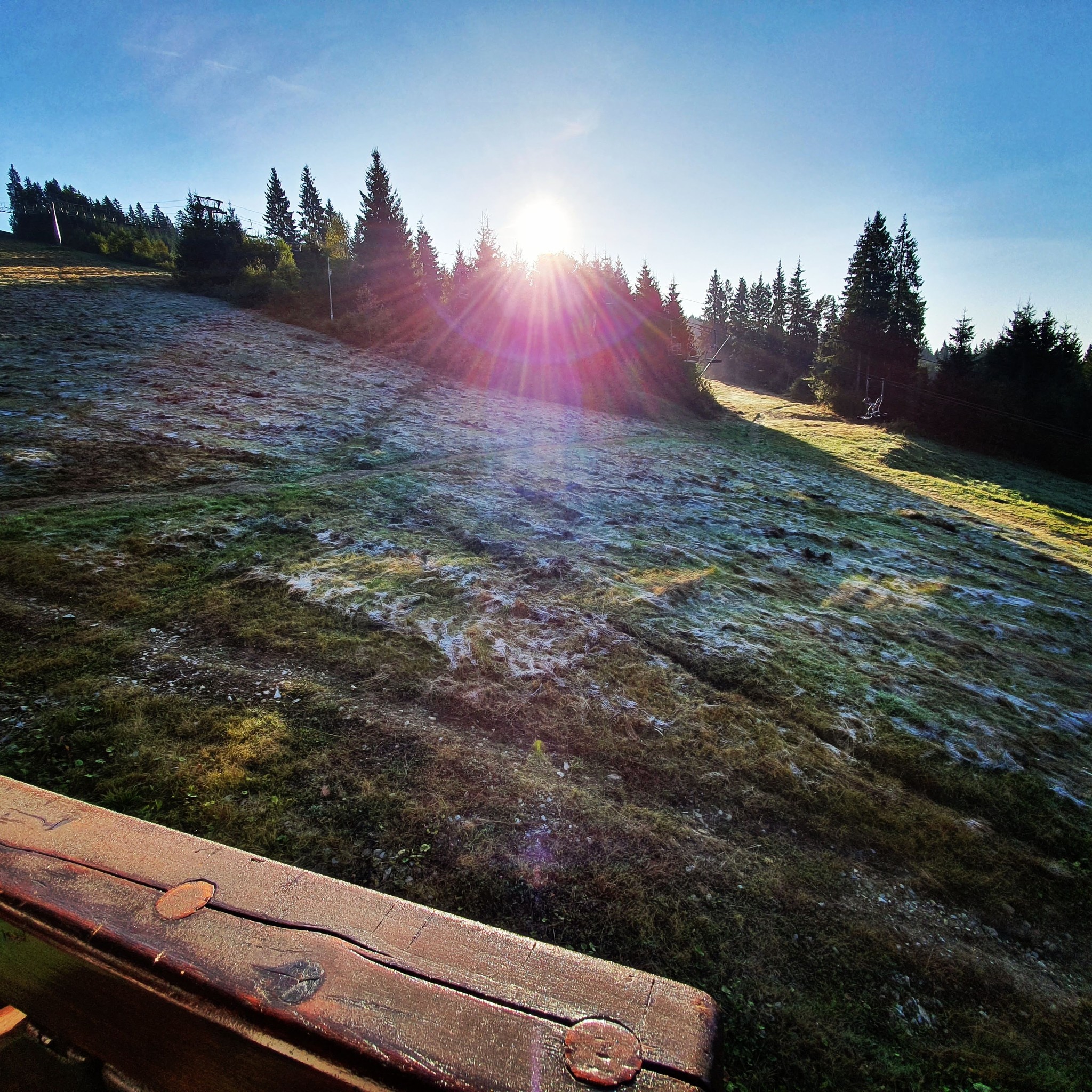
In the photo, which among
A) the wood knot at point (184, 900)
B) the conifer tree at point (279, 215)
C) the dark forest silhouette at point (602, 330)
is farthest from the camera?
the conifer tree at point (279, 215)

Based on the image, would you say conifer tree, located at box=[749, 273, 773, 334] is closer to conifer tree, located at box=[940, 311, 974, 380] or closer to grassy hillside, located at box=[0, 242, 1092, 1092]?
conifer tree, located at box=[940, 311, 974, 380]

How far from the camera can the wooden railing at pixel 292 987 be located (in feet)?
2.85

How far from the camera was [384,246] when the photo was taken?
3559 cm

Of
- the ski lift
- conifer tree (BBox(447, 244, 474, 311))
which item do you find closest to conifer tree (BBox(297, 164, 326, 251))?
conifer tree (BBox(447, 244, 474, 311))

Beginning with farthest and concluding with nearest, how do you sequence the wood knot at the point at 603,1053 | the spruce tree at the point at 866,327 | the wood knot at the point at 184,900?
the spruce tree at the point at 866,327
the wood knot at the point at 184,900
the wood knot at the point at 603,1053

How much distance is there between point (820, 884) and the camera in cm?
376

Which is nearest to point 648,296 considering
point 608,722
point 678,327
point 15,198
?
point 678,327

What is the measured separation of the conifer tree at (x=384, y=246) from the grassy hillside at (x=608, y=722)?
25112 mm

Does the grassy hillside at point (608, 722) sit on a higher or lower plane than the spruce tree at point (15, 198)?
lower

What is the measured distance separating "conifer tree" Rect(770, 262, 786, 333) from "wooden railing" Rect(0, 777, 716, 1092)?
8767 centimetres

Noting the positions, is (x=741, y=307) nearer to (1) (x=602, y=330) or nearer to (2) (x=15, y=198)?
(1) (x=602, y=330)

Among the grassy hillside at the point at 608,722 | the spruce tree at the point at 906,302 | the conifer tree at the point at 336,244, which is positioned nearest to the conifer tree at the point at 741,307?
the spruce tree at the point at 906,302

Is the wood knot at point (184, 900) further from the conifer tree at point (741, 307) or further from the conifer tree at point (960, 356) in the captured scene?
the conifer tree at point (741, 307)

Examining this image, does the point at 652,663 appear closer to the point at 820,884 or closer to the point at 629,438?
the point at 820,884
